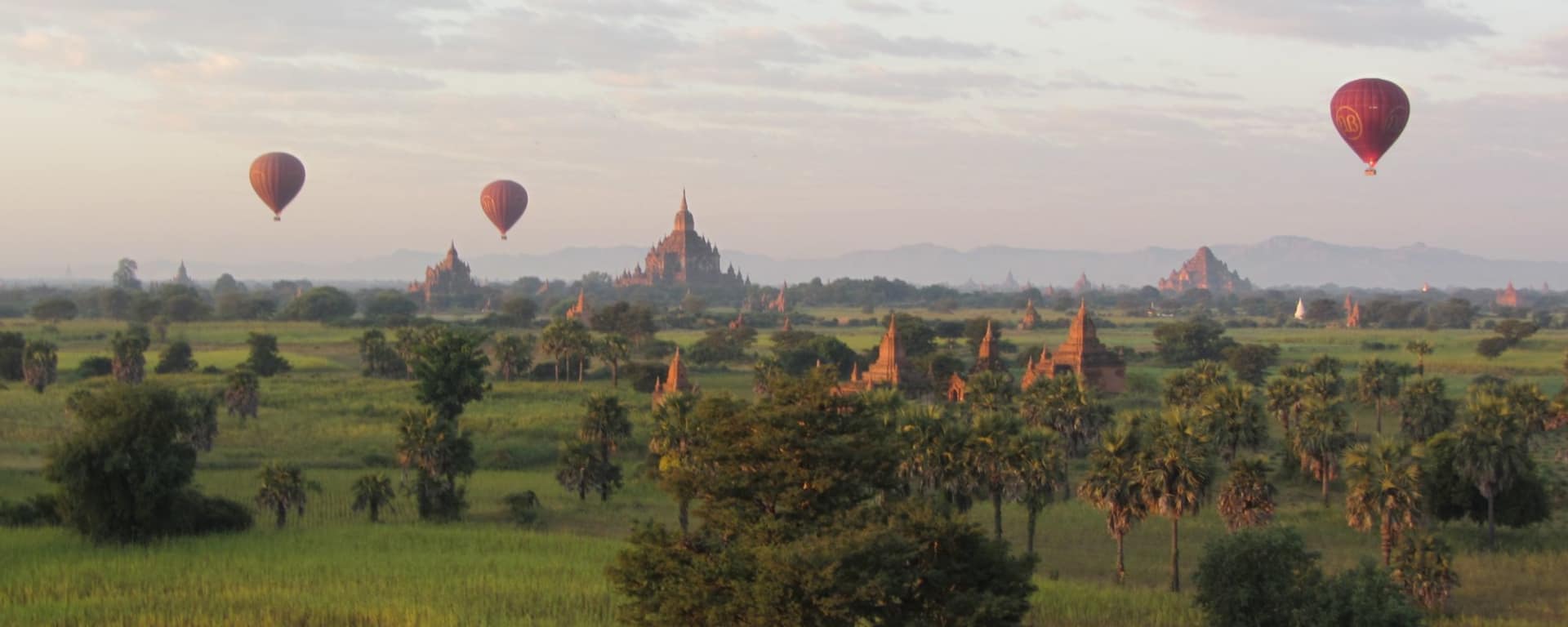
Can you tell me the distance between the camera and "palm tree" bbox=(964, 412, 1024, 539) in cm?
3378

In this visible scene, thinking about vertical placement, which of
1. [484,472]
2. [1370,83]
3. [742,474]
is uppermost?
[1370,83]

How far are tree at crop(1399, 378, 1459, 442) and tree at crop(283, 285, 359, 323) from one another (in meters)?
114

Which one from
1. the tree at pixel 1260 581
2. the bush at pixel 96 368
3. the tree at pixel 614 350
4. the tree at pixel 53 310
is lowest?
the tree at pixel 1260 581

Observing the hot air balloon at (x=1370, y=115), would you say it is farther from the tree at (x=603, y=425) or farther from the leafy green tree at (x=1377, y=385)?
the tree at (x=603, y=425)

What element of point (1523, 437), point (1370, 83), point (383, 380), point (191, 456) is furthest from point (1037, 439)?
point (383, 380)

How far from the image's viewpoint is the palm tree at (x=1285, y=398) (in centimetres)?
5353

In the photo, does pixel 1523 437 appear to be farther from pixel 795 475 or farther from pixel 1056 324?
pixel 1056 324

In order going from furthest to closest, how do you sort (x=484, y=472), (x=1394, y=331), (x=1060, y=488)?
(x=1394, y=331) < (x=484, y=472) < (x=1060, y=488)

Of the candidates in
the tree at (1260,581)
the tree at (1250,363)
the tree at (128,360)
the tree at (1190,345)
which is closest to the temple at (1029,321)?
the tree at (1190,345)

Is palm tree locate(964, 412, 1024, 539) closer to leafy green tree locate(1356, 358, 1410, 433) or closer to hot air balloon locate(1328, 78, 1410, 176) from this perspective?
hot air balloon locate(1328, 78, 1410, 176)

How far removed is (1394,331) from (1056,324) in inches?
1507

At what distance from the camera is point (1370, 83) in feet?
179

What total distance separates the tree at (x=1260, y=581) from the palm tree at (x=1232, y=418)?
16870mm

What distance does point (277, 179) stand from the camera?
80000mm
